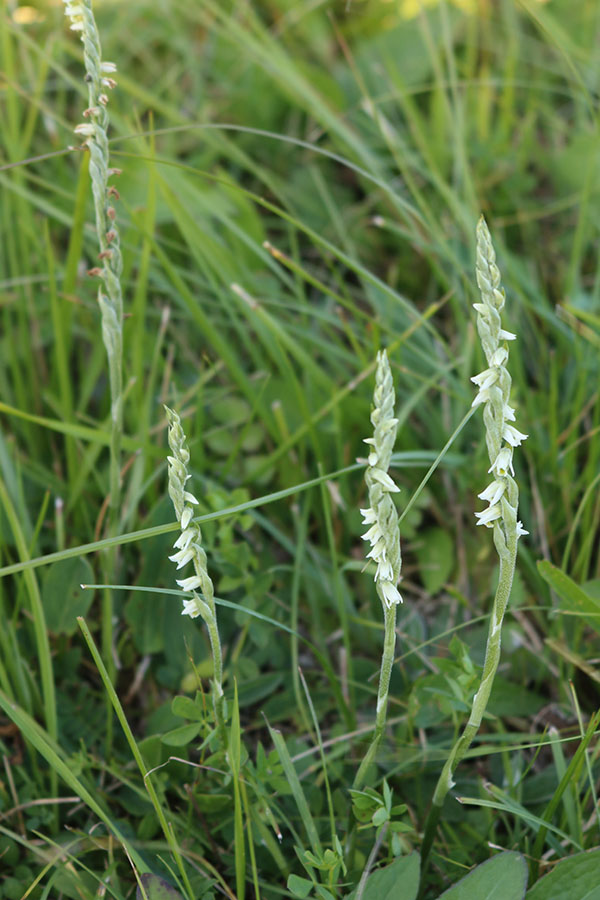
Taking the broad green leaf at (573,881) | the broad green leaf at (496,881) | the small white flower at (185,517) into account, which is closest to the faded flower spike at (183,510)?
the small white flower at (185,517)

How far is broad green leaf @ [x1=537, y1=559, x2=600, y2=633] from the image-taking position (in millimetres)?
1656

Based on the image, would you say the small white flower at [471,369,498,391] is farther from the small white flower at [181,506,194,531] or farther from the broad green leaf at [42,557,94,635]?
the broad green leaf at [42,557,94,635]

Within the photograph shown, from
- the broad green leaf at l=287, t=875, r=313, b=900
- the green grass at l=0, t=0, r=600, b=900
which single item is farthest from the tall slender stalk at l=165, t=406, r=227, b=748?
the broad green leaf at l=287, t=875, r=313, b=900

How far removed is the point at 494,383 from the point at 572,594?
30.7 inches

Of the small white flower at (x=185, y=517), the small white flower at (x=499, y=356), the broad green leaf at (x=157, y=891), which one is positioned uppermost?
the small white flower at (x=499, y=356)

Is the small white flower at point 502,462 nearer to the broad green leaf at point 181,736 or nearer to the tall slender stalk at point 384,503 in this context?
the tall slender stalk at point 384,503

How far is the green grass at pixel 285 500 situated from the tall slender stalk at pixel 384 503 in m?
0.28

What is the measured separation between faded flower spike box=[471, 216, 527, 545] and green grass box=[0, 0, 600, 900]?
24 cm

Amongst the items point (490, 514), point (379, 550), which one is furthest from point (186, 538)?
point (490, 514)

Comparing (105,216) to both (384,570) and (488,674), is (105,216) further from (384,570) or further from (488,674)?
(488,674)

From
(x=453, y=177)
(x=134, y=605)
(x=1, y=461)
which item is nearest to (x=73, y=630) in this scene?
(x=134, y=605)

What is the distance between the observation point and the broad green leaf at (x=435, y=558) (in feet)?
7.12

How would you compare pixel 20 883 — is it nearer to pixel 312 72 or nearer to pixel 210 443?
pixel 210 443

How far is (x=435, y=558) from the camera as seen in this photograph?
2211 mm
